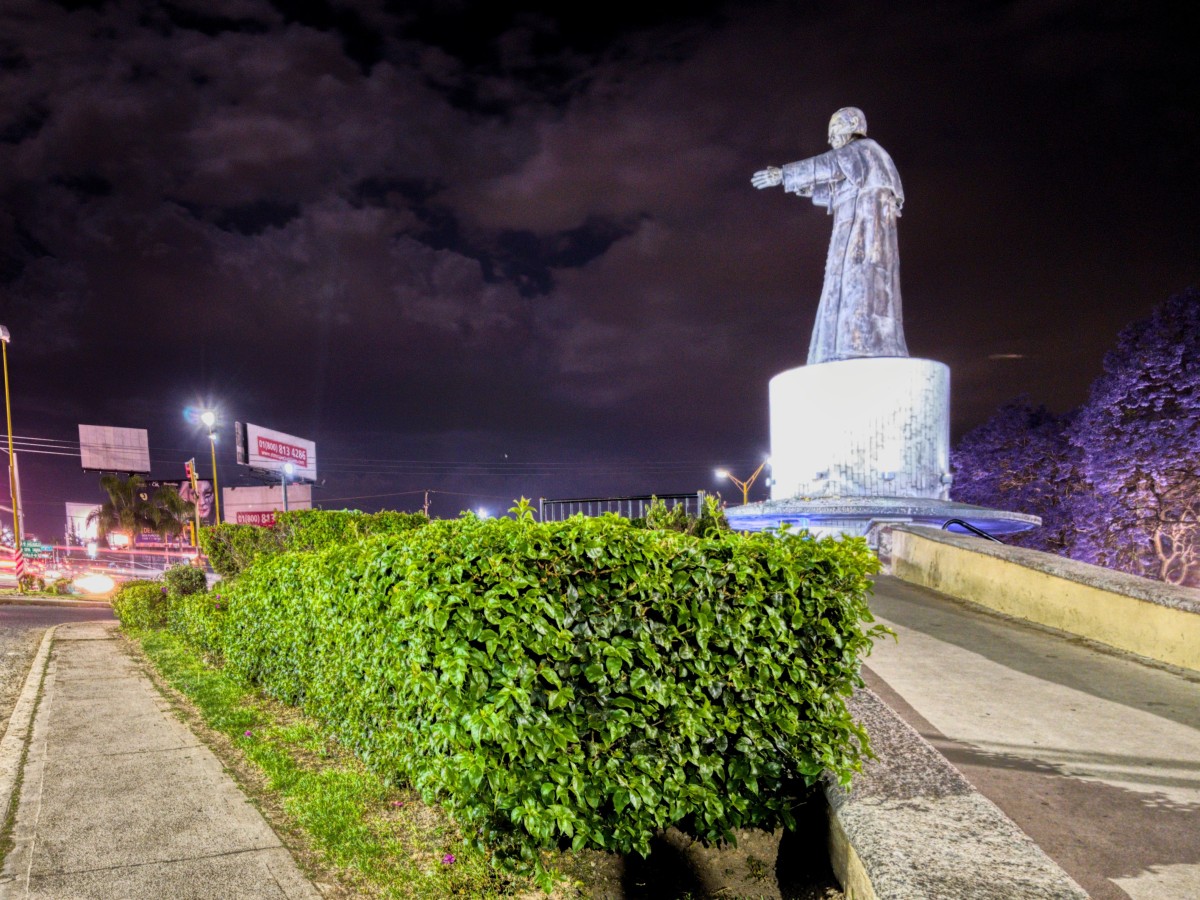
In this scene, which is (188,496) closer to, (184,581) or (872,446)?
(184,581)

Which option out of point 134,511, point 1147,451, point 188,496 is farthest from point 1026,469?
point 188,496

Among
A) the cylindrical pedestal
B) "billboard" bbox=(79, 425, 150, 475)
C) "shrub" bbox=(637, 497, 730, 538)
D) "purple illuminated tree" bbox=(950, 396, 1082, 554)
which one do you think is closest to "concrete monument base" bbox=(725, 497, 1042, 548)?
the cylindrical pedestal

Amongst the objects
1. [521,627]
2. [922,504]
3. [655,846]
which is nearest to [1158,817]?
[655,846]

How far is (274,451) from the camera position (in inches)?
2228

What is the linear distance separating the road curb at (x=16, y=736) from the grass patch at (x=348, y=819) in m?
1.23

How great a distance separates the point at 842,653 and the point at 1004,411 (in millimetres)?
27667

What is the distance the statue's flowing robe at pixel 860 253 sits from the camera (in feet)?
49.6

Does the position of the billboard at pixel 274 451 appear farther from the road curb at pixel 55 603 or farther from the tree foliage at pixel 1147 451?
the tree foliage at pixel 1147 451

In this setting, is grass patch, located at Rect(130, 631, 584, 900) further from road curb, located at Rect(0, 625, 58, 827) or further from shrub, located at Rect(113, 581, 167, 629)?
shrub, located at Rect(113, 581, 167, 629)

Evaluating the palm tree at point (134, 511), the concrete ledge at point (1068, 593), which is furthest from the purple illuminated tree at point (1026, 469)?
the palm tree at point (134, 511)

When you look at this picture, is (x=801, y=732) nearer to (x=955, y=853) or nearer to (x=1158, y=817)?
(x=955, y=853)

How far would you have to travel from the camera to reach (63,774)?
15.3 ft

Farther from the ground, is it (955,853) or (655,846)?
(955,853)

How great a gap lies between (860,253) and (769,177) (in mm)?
2780
